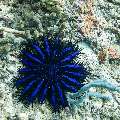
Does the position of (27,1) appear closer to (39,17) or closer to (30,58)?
(39,17)

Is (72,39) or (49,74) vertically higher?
(72,39)

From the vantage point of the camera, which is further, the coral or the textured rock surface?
the textured rock surface

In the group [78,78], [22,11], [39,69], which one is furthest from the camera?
[22,11]

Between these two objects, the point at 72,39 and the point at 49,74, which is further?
the point at 72,39

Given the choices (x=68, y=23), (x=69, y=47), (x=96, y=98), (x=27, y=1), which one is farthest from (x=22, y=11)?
(x=96, y=98)

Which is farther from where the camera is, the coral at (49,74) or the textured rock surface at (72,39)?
the textured rock surface at (72,39)
